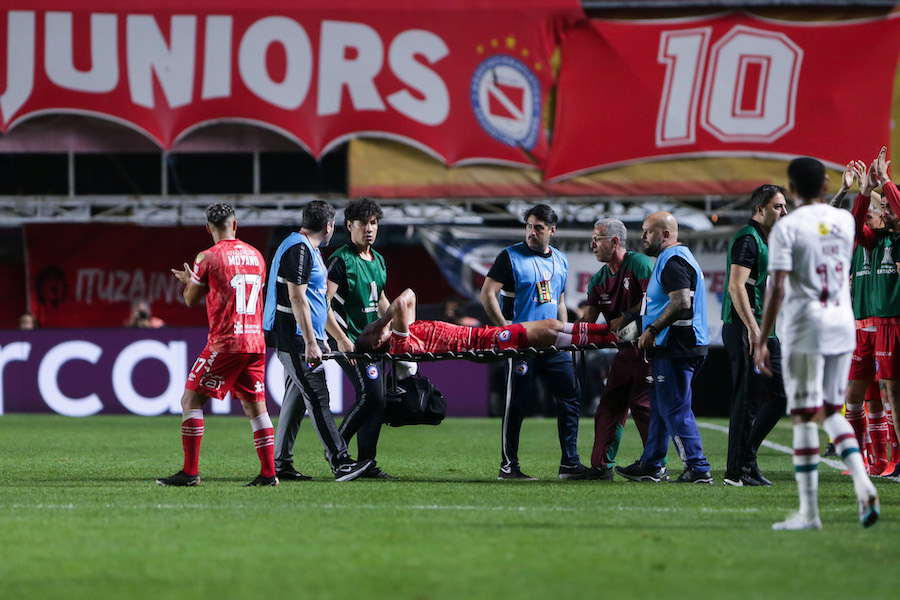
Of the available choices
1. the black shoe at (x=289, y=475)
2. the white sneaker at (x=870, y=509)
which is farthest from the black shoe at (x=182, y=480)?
the white sneaker at (x=870, y=509)

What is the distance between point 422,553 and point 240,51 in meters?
14.8

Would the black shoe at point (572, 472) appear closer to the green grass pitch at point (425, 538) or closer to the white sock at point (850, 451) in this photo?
the green grass pitch at point (425, 538)

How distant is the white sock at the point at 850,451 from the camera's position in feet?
20.8

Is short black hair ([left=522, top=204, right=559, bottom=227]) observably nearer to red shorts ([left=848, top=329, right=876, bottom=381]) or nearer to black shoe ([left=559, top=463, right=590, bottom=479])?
black shoe ([left=559, top=463, right=590, bottom=479])

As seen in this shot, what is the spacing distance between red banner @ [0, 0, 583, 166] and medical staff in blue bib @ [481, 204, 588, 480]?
1005cm

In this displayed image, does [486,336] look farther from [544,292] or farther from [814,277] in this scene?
[814,277]

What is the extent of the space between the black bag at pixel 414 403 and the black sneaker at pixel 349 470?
420 millimetres

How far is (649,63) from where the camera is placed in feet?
64.1

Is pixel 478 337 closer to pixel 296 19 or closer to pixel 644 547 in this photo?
pixel 644 547

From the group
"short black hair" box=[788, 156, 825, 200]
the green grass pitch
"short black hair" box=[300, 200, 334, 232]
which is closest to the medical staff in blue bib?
the green grass pitch

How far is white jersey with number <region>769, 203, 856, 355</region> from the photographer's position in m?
6.51

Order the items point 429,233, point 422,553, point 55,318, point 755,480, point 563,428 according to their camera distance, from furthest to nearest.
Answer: point 55,318
point 429,233
point 563,428
point 755,480
point 422,553

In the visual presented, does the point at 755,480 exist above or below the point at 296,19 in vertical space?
below

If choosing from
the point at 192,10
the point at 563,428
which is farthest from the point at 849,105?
the point at 563,428
